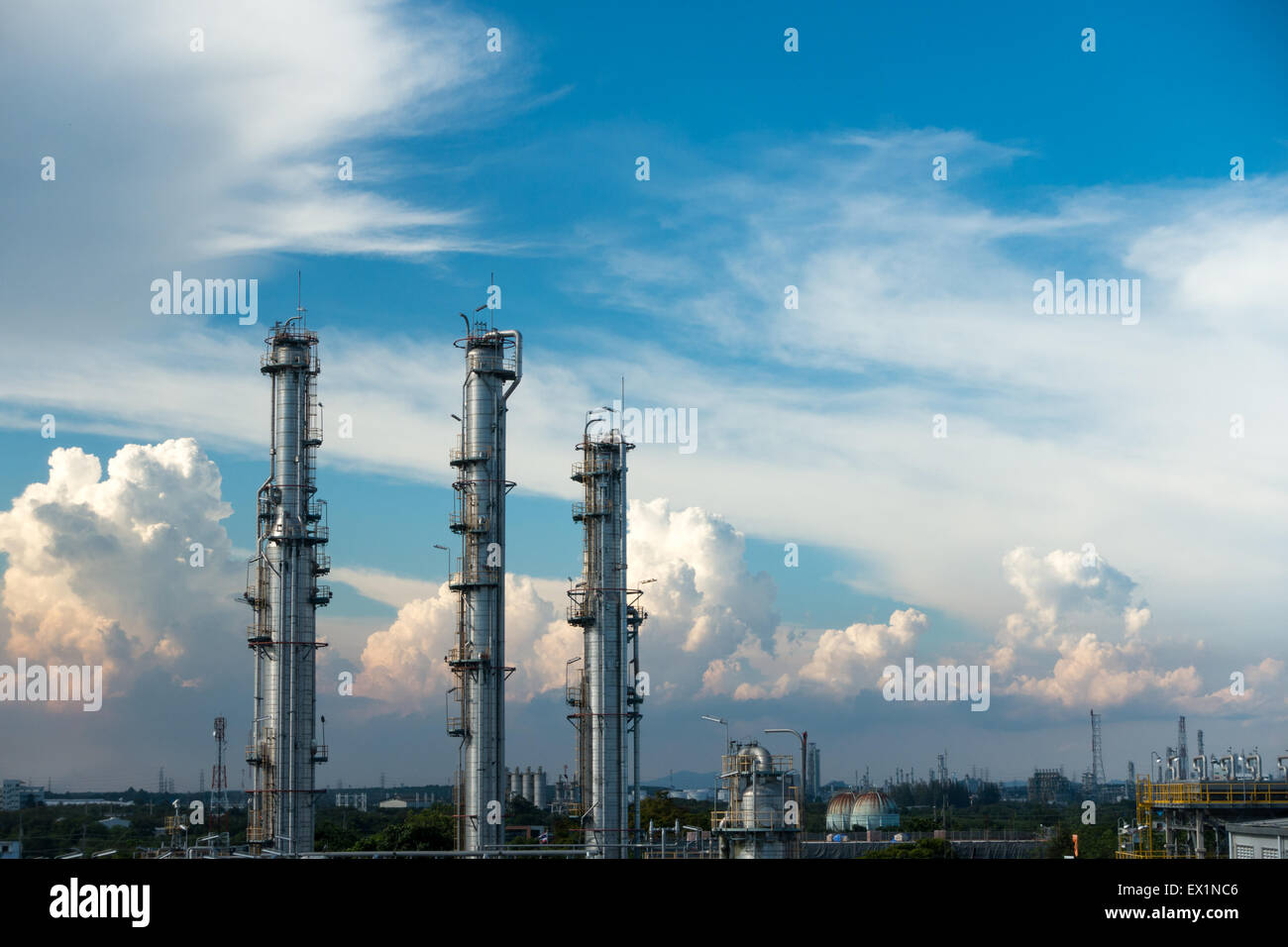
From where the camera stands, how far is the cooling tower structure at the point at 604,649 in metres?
74.7

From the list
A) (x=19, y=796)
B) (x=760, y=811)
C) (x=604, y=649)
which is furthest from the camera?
(x=19, y=796)

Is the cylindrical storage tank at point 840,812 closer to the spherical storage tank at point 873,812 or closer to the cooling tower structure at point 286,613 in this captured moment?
the spherical storage tank at point 873,812

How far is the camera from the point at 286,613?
215 feet

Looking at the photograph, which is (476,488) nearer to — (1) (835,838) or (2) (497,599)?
(2) (497,599)

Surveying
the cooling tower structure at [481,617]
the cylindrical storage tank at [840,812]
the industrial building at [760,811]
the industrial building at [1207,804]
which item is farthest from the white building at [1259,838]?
the cylindrical storage tank at [840,812]

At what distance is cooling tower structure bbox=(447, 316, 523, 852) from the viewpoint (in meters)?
66.1

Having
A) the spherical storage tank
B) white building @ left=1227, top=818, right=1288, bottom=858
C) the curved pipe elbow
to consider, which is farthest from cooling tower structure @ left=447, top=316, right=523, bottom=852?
the spherical storage tank

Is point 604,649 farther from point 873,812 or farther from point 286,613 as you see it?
point 873,812

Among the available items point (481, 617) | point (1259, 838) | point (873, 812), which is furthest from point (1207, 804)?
point (873, 812)

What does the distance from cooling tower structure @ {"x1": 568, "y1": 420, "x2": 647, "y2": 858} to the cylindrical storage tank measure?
87568 mm

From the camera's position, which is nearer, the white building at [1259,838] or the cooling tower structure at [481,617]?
the white building at [1259,838]

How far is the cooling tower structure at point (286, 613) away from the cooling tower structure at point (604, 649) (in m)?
16.3

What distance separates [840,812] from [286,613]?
109391 millimetres
